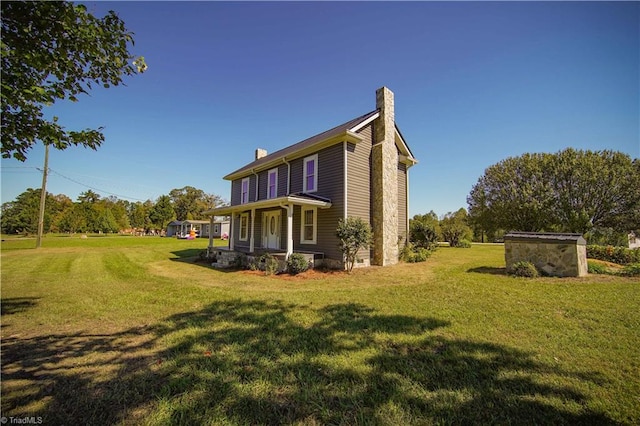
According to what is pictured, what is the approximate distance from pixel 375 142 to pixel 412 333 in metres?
10.5

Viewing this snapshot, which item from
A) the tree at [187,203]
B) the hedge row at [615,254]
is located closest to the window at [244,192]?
the hedge row at [615,254]

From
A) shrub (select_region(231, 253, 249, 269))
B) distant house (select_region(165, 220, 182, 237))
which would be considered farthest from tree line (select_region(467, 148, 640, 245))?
distant house (select_region(165, 220, 182, 237))

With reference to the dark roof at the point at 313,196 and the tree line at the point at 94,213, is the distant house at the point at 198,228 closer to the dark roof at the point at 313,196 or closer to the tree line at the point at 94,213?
the tree line at the point at 94,213

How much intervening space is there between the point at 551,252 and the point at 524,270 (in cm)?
115

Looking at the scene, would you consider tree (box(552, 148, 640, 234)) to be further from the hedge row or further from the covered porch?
the covered porch

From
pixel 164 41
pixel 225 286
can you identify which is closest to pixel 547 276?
pixel 225 286

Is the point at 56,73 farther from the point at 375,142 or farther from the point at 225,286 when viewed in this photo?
the point at 375,142

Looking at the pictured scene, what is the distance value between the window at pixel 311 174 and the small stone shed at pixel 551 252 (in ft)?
27.5

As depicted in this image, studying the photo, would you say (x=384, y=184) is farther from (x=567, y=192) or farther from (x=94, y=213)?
(x=94, y=213)

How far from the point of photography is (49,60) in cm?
347

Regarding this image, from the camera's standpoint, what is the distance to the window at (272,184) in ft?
51.4

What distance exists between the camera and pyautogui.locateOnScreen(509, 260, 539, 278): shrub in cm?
859

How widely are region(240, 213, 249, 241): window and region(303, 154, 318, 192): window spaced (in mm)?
6167

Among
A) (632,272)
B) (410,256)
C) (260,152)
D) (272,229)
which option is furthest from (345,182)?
(260,152)
